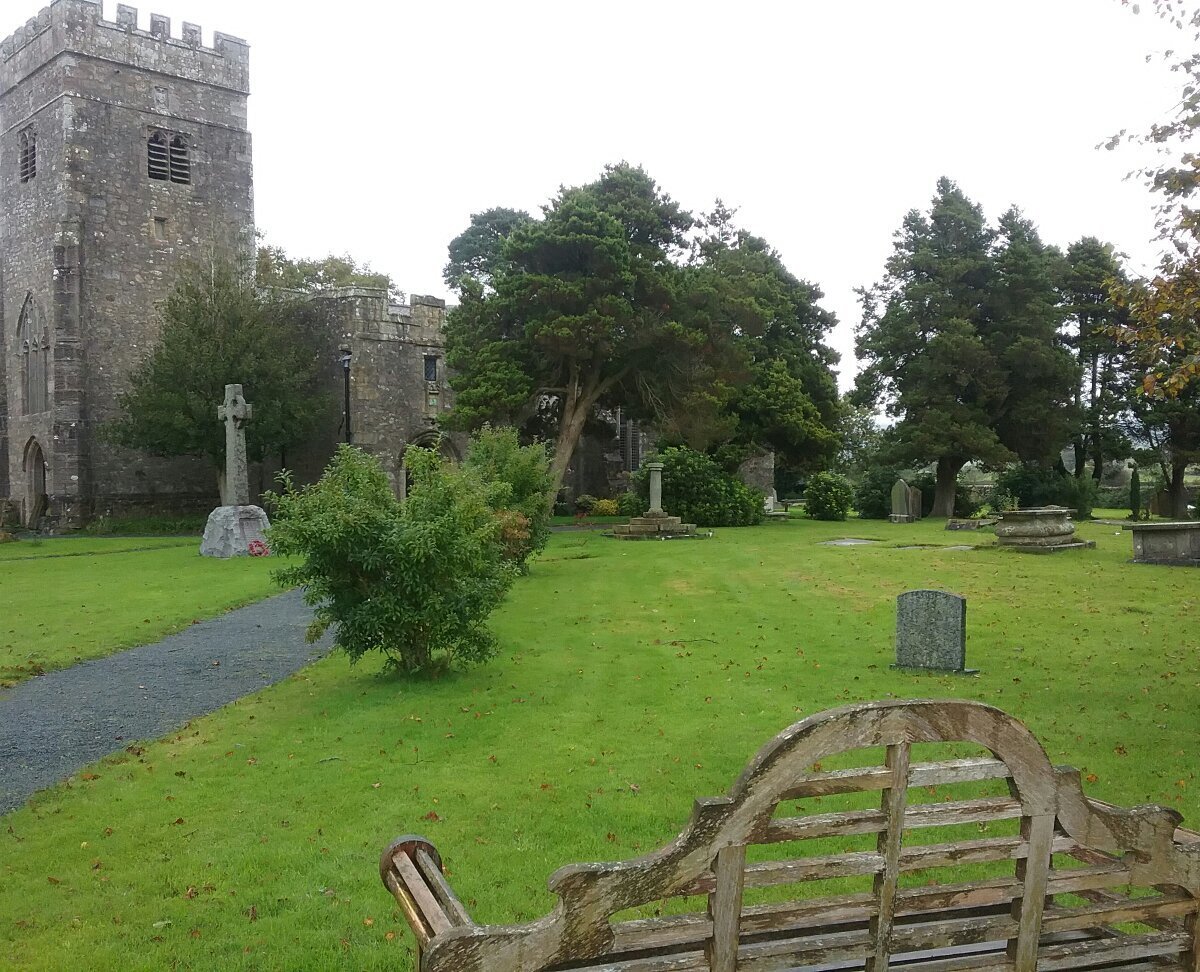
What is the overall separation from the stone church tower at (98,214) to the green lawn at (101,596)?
8.42 metres

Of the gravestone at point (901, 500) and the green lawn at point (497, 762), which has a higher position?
the gravestone at point (901, 500)

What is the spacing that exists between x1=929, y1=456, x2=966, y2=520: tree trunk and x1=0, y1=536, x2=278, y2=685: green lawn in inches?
1030

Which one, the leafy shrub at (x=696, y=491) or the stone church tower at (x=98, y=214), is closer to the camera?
the leafy shrub at (x=696, y=491)

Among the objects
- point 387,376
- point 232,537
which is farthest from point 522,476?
point 387,376

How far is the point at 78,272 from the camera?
33.5 meters

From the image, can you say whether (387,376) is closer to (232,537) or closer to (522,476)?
(232,537)

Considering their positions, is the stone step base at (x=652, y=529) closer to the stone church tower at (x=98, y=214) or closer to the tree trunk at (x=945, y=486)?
the tree trunk at (x=945, y=486)

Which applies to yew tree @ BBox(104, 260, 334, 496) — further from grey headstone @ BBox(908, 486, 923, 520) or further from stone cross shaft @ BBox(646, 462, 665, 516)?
grey headstone @ BBox(908, 486, 923, 520)

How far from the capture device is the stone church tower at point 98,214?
3338 centimetres

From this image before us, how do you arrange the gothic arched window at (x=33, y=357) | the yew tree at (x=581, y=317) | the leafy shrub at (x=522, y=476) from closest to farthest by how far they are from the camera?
the leafy shrub at (x=522, y=476), the yew tree at (x=581, y=317), the gothic arched window at (x=33, y=357)

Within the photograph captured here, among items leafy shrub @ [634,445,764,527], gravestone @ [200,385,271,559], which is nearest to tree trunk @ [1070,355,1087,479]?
leafy shrub @ [634,445,764,527]

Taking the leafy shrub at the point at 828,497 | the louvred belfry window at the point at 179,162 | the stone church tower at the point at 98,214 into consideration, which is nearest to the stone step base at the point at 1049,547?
the leafy shrub at the point at 828,497

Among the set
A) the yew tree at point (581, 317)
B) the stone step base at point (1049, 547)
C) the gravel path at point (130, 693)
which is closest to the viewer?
the gravel path at point (130, 693)

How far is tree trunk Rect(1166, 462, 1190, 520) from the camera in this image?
3688cm
